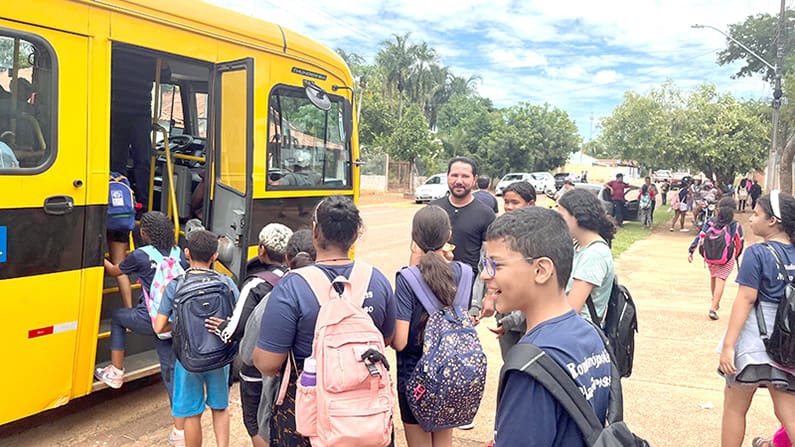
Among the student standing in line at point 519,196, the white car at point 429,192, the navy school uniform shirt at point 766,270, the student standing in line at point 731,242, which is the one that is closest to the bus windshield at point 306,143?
the student standing in line at point 519,196

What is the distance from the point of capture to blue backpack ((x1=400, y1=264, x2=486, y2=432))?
2.70 m

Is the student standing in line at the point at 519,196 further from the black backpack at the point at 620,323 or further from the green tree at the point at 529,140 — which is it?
the green tree at the point at 529,140

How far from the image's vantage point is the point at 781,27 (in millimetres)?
18516

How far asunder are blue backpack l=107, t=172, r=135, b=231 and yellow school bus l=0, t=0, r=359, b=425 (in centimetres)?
36

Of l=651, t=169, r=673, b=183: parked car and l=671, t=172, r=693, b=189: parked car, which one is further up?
l=651, t=169, r=673, b=183: parked car

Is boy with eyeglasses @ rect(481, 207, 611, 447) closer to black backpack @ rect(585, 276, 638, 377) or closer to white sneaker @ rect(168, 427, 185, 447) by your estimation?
black backpack @ rect(585, 276, 638, 377)

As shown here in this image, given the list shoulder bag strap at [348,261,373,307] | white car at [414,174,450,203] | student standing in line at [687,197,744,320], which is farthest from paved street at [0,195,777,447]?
white car at [414,174,450,203]

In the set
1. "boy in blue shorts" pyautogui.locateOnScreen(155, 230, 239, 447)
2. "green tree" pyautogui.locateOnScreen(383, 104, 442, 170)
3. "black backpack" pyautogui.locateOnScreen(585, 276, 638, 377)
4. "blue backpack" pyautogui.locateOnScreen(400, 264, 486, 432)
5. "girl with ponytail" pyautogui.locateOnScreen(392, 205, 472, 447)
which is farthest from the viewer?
"green tree" pyautogui.locateOnScreen(383, 104, 442, 170)

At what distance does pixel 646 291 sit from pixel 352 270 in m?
8.24

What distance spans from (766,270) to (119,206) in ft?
14.2

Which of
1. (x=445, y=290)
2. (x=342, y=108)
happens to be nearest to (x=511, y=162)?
(x=342, y=108)

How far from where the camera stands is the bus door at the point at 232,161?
14.6ft

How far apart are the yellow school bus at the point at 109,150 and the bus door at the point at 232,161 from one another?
11 mm

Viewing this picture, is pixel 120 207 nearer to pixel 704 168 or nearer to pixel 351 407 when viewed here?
pixel 351 407
